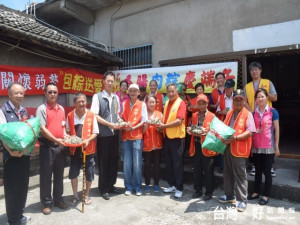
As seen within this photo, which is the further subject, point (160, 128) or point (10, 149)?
point (160, 128)

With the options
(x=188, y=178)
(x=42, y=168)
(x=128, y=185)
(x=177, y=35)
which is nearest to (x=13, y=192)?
(x=42, y=168)

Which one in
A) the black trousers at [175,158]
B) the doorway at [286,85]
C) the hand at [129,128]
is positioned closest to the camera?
the hand at [129,128]

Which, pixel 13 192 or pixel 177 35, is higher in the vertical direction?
pixel 177 35

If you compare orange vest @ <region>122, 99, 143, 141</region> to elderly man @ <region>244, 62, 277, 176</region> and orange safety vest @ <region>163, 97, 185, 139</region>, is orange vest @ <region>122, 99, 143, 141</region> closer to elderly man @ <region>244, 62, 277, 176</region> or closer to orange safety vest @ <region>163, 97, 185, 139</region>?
orange safety vest @ <region>163, 97, 185, 139</region>

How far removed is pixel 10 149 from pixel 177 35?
582 centimetres

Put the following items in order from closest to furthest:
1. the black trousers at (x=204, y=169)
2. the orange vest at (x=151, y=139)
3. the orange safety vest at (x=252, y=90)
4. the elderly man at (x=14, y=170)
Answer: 1. the elderly man at (x=14, y=170)
2. the black trousers at (x=204, y=169)
3. the orange safety vest at (x=252, y=90)
4. the orange vest at (x=151, y=139)

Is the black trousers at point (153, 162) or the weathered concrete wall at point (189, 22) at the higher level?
the weathered concrete wall at point (189, 22)

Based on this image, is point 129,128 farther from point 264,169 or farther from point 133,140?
point 264,169

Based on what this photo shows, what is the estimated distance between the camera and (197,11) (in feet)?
23.8

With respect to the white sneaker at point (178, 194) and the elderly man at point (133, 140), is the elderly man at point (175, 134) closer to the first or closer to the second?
the white sneaker at point (178, 194)

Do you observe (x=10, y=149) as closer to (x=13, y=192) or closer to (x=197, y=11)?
(x=13, y=192)

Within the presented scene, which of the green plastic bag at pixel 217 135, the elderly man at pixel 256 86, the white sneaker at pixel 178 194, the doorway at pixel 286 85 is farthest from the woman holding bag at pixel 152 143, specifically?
the doorway at pixel 286 85

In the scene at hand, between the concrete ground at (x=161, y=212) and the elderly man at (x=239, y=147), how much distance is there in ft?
1.02

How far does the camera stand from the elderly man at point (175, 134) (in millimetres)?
4848
